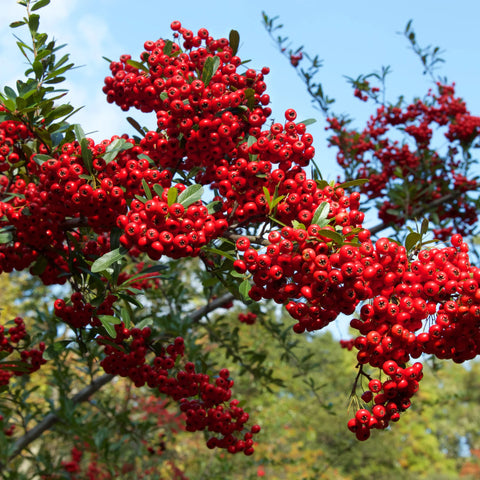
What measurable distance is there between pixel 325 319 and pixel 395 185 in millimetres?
4546

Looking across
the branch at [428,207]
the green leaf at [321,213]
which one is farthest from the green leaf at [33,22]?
the branch at [428,207]

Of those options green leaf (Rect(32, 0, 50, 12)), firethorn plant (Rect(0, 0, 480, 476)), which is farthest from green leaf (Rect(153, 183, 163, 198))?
green leaf (Rect(32, 0, 50, 12))

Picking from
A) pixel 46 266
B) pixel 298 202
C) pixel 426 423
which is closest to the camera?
pixel 298 202

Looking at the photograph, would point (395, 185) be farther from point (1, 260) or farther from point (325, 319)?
point (1, 260)

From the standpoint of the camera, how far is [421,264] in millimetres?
2090

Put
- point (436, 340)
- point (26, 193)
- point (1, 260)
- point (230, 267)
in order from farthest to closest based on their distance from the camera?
point (1, 260) → point (26, 193) → point (230, 267) → point (436, 340)

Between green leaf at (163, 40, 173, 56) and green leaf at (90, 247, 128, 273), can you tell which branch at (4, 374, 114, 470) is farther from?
green leaf at (163, 40, 173, 56)

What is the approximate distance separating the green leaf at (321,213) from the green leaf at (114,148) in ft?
4.04

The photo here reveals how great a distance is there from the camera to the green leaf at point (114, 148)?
258 cm

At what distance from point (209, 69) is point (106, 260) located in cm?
133

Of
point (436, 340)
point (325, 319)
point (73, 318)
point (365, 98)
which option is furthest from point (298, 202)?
point (365, 98)

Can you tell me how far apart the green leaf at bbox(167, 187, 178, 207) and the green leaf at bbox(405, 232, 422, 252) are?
119 cm

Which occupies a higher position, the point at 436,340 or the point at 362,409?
the point at 436,340

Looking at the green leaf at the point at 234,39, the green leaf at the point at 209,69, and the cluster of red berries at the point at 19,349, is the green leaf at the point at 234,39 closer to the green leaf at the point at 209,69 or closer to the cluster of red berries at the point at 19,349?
the green leaf at the point at 209,69
